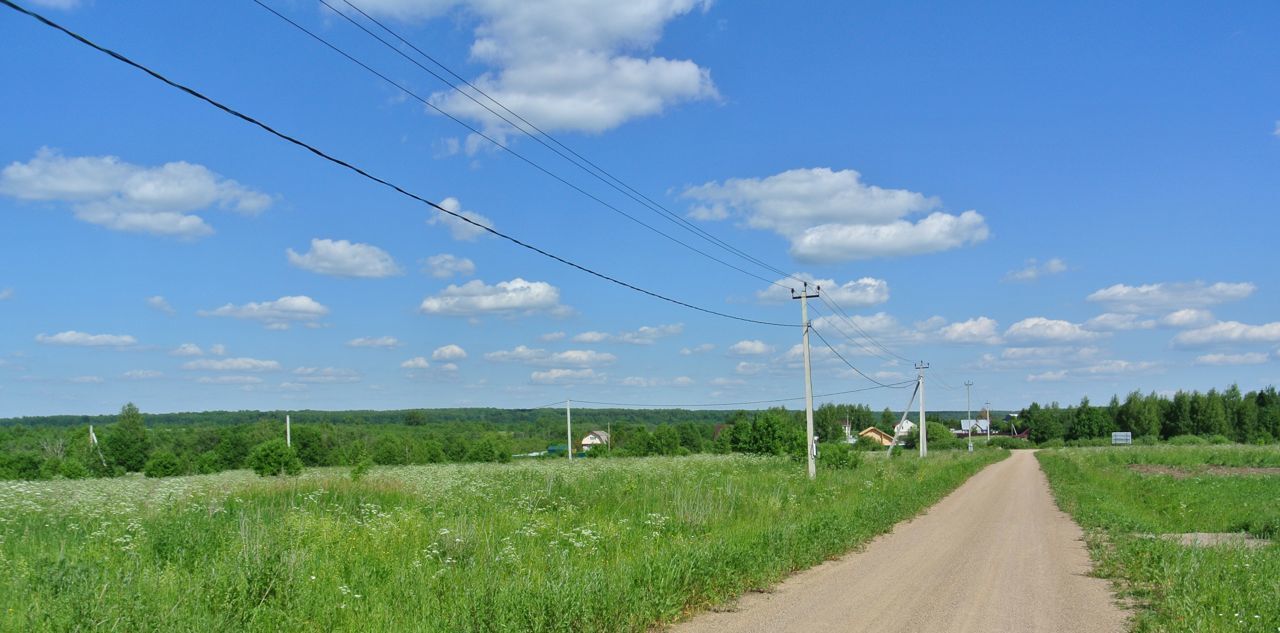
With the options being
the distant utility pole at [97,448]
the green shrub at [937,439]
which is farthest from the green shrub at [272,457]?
the green shrub at [937,439]

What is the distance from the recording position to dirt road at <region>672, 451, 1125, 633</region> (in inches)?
346

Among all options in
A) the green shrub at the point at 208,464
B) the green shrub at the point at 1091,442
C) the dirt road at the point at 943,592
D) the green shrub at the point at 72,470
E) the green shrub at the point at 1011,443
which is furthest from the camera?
the green shrub at the point at 1011,443

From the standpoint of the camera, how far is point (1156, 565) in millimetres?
11430

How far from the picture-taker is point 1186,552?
464 inches

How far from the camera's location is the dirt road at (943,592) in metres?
8.80

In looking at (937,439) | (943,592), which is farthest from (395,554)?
(937,439)

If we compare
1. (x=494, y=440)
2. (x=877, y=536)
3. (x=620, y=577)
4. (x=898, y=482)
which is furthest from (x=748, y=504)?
(x=494, y=440)

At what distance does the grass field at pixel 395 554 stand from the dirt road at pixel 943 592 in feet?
1.82

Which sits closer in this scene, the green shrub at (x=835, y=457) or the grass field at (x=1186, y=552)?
the grass field at (x=1186, y=552)

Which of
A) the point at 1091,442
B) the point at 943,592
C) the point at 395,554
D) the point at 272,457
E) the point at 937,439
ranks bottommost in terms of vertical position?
the point at 1091,442

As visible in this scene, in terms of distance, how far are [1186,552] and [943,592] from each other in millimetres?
4060

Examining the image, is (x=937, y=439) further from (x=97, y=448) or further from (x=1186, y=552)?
(x=1186, y=552)

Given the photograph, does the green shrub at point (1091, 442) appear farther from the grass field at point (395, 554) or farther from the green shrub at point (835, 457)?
the grass field at point (395, 554)

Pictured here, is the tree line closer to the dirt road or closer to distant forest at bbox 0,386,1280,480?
distant forest at bbox 0,386,1280,480
